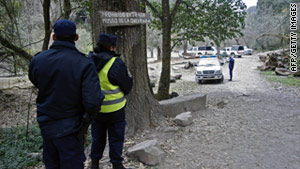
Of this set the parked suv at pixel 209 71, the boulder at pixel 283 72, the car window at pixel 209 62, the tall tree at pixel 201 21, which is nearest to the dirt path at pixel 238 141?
the tall tree at pixel 201 21

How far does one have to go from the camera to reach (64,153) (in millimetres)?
2400

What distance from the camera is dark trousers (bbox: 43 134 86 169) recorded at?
2.40m

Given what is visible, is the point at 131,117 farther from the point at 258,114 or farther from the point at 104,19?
the point at 258,114

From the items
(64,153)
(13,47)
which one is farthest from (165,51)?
(64,153)

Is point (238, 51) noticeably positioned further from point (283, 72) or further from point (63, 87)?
point (63, 87)

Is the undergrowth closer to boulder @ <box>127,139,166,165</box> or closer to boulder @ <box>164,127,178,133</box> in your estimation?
boulder @ <box>127,139,166,165</box>

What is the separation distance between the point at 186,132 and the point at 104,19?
2926mm

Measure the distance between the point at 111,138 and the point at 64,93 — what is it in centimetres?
113

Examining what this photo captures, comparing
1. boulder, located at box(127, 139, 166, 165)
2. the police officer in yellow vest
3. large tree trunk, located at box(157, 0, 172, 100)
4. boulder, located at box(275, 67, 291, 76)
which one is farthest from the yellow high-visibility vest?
boulder, located at box(275, 67, 291, 76)

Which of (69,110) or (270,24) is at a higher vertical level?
(270,24)

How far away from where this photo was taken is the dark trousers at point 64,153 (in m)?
2.40

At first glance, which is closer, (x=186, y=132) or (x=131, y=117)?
(x=131, y=117)

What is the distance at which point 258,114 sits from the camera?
21.9 feet

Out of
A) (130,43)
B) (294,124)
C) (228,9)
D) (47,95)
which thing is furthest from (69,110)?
(228,9)
